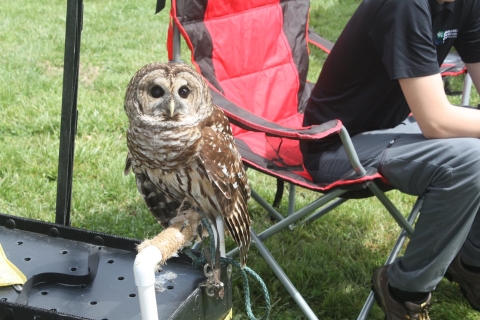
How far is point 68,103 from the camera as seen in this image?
1.84m

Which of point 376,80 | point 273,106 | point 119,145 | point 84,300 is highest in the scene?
point 119,145

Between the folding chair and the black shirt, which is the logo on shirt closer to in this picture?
the black shirt

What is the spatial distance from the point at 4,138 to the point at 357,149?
7.42 ft

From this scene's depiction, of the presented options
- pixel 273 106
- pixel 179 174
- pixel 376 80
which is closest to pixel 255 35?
pixel 273 106

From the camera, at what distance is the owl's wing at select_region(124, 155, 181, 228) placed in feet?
6.42

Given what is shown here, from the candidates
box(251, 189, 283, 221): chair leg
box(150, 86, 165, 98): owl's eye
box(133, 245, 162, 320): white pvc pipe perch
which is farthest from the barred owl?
box(251, 189, 283, 221): chair leg

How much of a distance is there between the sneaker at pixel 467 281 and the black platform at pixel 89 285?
106 cm

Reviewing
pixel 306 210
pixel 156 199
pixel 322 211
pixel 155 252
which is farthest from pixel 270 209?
pixel 155 252

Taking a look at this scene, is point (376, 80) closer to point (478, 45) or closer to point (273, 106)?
point (478, 45)

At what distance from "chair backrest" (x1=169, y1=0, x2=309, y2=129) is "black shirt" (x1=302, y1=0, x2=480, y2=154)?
1.21 feet

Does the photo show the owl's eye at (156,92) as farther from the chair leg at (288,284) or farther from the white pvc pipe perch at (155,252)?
the chair leg at (288,284)

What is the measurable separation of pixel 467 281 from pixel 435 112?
2.45ft

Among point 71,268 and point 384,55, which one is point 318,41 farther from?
point 71,268

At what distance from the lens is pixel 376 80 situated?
2.24 m
